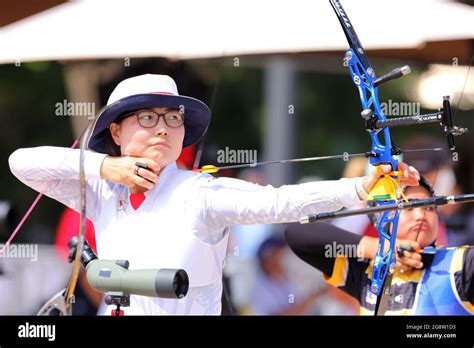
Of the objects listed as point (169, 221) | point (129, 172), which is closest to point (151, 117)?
point (129, 172)

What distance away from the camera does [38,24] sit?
288 cm

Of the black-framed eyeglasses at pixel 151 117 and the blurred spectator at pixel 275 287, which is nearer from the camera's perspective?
the black-framed eyeglasses at pixel 151 117

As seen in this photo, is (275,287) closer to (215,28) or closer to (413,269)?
(413,269)

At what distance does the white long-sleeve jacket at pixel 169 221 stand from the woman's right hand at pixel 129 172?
24 millimetres

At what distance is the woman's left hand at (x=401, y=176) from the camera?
2.18m

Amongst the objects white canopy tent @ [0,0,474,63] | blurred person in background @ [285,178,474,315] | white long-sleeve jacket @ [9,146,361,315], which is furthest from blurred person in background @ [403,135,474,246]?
white long-sleeve jacket @ [9,146,361,315]

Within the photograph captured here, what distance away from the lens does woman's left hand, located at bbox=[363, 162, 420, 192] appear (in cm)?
218

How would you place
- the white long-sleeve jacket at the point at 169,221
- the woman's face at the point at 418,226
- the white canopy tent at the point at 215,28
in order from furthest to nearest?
the white canopy tent at the point at 215,28 < the woman's face at the point at 418,226 < the white long-sleeve jacket at the point at 169,221

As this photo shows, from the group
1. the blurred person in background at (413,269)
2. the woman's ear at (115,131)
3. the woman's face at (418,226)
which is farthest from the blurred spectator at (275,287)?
the woman's ear at (115,131)

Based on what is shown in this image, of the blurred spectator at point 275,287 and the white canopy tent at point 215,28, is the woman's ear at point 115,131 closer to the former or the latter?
the white canopy tent at point 215,28

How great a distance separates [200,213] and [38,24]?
35.8 inches

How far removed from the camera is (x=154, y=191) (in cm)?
253

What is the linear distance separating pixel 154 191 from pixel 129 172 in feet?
0.30
